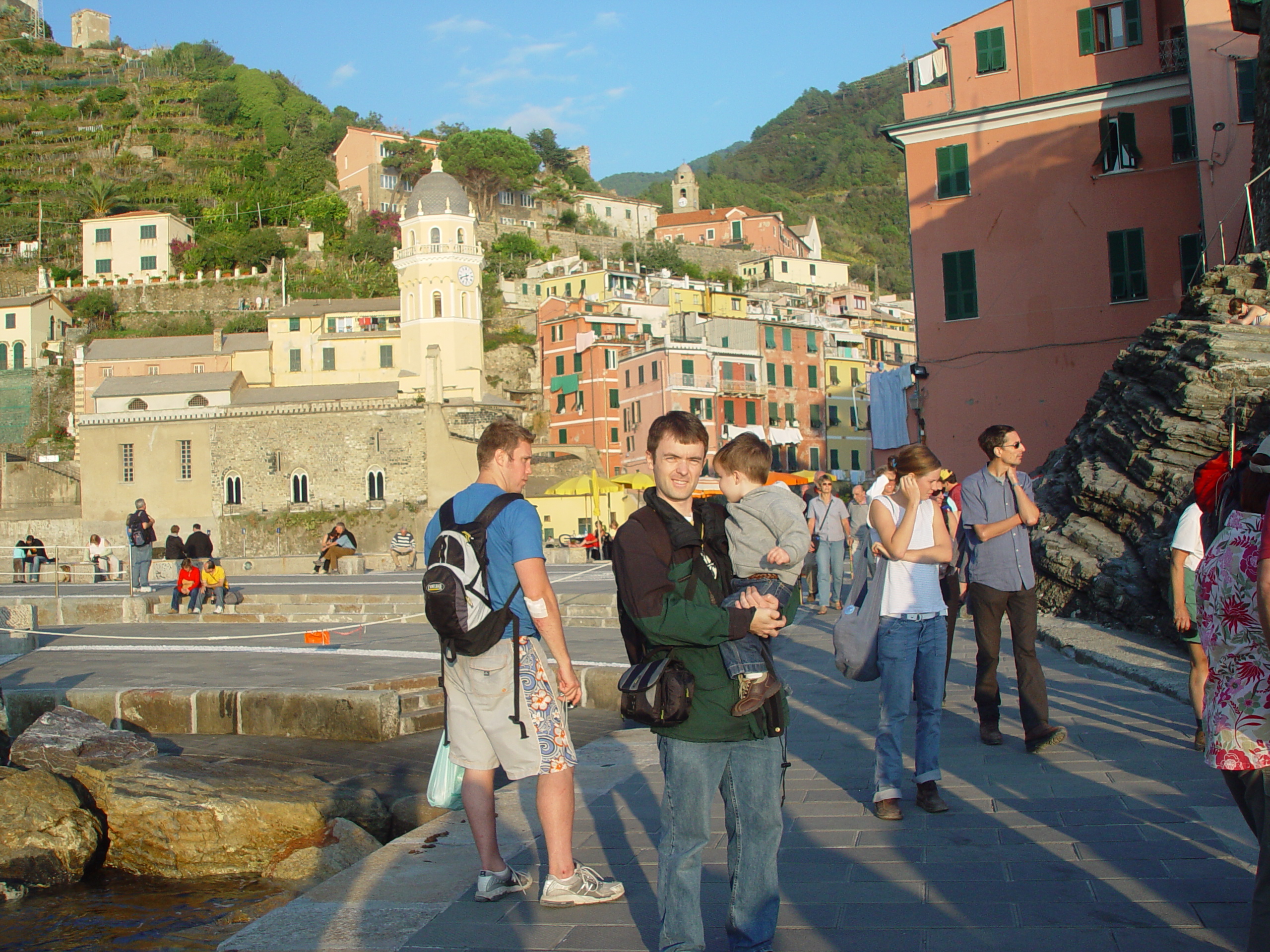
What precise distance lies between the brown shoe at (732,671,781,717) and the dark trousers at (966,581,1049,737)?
10.5 feet

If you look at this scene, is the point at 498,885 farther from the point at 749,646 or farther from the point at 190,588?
the point at 190,588

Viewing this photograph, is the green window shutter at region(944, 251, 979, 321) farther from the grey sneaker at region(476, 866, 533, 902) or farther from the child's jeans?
the child's jeans

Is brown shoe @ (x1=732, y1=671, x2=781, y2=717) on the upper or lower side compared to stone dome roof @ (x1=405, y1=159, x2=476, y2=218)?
lower

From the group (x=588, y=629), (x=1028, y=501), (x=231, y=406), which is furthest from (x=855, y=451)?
(x=1028, y=501)

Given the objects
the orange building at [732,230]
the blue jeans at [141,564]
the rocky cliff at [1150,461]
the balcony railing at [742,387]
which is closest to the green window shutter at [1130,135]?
the rocky cliff at [1150,461]

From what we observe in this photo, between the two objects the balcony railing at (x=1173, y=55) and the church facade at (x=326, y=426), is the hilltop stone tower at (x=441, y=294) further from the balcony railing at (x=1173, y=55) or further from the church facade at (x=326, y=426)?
the balcony railing at (x=1173, y=55)

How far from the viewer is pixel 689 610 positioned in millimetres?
3088

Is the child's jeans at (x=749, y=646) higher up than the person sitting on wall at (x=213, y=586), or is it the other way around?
the child's jeans at (x=749, y=646)

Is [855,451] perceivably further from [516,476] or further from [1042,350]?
[516,476]

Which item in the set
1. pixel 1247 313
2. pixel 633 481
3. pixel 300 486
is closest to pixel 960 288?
pixel 633 481

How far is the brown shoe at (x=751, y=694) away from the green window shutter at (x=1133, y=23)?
24.7 meters

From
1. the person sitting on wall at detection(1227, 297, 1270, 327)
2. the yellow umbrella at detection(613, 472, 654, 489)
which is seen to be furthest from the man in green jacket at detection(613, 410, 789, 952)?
the yellow umbrella at detection(613, 472, 654, 489)

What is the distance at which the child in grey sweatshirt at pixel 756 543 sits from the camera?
10.3 ft

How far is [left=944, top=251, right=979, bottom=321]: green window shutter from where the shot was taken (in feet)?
80.1
